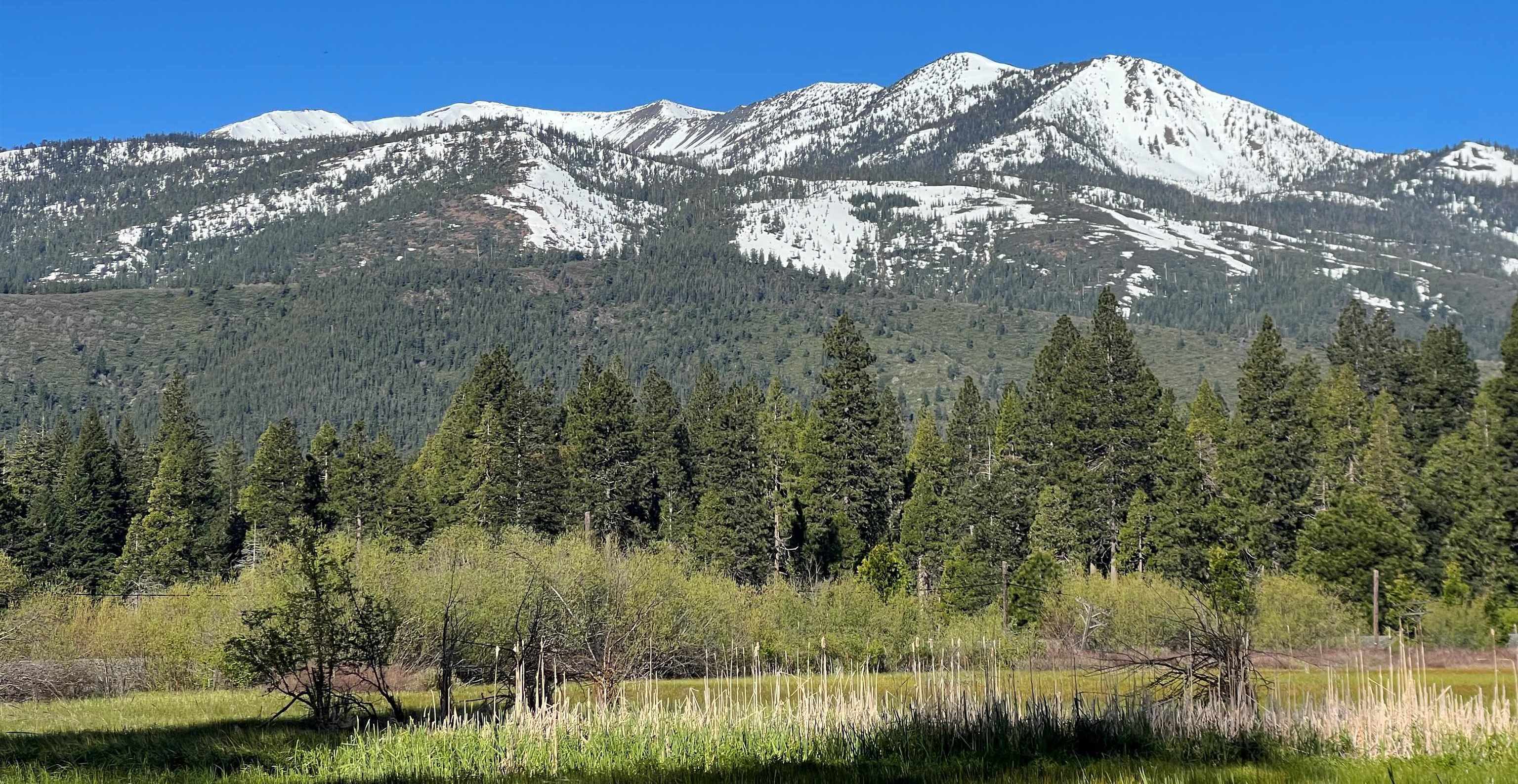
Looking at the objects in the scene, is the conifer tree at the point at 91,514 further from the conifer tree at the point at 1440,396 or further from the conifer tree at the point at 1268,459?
the conifer tree at the point at 1440,396

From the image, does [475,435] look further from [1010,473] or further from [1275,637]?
[1275,637]

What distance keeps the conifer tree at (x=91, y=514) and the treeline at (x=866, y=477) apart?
19cm

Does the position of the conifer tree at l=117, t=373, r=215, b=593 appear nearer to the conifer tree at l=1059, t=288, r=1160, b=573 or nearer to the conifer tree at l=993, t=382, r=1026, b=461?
the conifer tree at l=993, t=382, r=1026, b=461

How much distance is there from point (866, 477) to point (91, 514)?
5079 centimetres

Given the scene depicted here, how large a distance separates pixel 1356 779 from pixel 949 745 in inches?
201

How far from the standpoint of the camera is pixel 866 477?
80.3 m

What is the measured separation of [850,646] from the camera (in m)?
58.6

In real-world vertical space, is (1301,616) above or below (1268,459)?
below

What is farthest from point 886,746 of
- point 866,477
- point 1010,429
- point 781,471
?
point 1010,429

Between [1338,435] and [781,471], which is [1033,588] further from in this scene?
[1338,435]

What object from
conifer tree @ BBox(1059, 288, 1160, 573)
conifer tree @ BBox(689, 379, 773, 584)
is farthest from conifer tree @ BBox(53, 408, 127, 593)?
conifer tree @ BBox(1059, 288, 1160, 573)

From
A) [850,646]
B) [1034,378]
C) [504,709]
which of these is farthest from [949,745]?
[1034,378]

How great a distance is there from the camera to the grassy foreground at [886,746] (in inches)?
552

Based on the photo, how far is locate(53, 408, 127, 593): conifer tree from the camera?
82.0 metres
